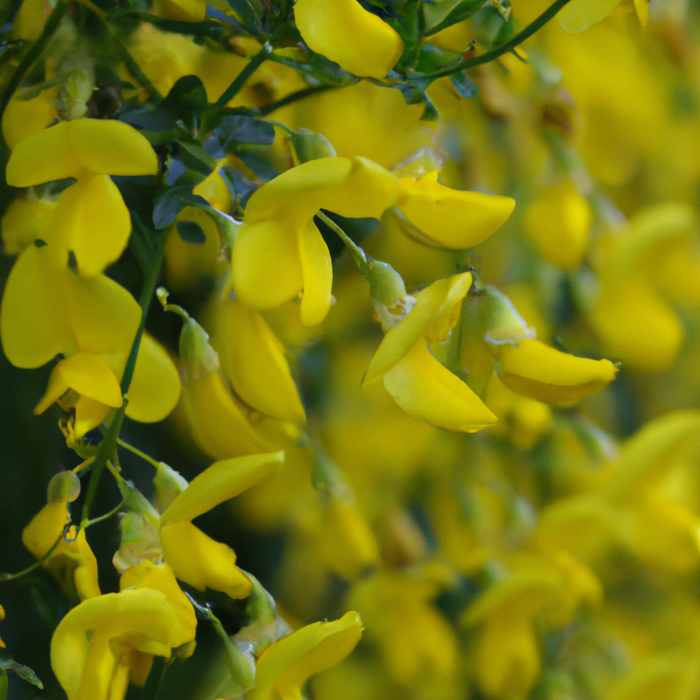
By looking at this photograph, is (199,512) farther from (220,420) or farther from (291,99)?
Result: (291,99)

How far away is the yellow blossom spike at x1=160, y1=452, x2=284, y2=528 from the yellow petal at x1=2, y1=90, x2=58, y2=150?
0.14 metres

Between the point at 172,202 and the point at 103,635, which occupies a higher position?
the point at 172,202

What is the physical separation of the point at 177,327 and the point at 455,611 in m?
0.22

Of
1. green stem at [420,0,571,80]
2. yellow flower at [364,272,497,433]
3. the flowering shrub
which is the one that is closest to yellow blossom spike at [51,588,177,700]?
the flowering shrub

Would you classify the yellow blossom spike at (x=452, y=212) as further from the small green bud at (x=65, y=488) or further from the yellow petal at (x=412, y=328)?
the small green bud at (x=65, y=488)

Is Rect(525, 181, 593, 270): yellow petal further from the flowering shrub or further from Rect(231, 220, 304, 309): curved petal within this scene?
Rect(231, 220, 304, 309): curved petal

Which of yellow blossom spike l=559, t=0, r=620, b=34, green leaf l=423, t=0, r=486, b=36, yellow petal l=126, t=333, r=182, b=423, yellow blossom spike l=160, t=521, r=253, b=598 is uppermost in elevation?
yellow blossom spike l=559, t=0, r=620, b=34

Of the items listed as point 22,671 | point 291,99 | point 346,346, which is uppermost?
point 291,99

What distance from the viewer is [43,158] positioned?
242 mm

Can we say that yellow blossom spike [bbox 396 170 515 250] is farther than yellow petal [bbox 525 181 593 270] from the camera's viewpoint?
No

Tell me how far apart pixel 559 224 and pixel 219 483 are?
0.69 ft

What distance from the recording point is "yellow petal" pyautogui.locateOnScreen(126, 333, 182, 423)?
0.87 ft

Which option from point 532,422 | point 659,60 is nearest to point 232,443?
point 532,422

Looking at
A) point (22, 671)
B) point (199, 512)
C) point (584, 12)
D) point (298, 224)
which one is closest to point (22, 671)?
point (22, 671)
